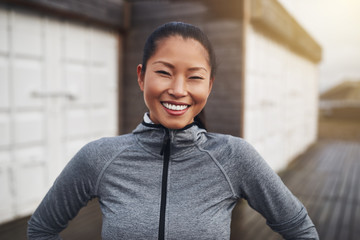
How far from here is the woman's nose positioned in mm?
1077

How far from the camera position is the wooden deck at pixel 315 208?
3.74 m

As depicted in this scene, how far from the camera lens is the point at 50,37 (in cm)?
423

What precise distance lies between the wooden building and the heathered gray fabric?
309cm

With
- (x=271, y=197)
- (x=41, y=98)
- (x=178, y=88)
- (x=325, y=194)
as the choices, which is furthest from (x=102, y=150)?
(x=325, y=194)

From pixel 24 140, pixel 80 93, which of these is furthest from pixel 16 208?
pixel 80 93

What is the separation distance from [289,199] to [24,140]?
12.2 ft

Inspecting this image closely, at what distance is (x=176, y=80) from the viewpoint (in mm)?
1086

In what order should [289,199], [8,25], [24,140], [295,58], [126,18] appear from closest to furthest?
[289,199] < [8,25] < [24,140] < [126,18] < [295,58]

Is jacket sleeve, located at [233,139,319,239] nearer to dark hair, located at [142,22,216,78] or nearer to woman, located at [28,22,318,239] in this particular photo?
woman, located at [28,22,318,239]

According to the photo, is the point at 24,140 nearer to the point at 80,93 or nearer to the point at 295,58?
the point at 80,93

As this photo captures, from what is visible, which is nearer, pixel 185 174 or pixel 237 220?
pixel 185 174

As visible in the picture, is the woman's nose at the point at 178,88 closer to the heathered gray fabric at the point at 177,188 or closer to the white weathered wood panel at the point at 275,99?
the heathered gray fabric at the point at 177,188

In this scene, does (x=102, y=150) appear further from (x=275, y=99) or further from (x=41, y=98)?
(x=275, y=99)

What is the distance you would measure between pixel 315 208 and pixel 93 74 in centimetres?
391
